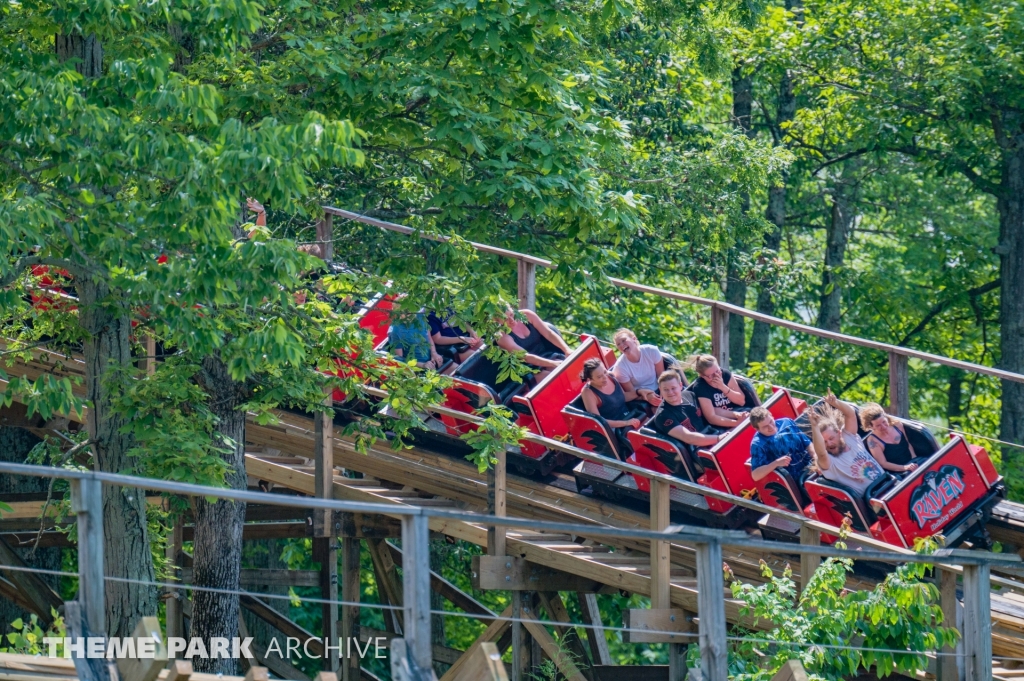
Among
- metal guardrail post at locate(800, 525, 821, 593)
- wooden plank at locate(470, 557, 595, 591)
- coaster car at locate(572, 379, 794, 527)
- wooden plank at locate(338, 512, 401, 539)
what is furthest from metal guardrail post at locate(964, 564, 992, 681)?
wooden plank at locate(338, 512, 401, 539)

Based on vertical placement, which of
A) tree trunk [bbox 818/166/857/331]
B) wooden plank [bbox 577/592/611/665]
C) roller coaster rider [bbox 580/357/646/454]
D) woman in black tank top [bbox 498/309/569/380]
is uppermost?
tree trunk [bbox 818/166/857/331]

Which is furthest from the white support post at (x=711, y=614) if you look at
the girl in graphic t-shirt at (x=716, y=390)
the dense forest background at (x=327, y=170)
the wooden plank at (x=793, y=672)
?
the girl in graphic t-shirt at (x=716, y=390)

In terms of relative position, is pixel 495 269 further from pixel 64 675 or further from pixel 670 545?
pixel 64 675

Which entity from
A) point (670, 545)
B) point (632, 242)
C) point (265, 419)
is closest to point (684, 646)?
point (670, 545)

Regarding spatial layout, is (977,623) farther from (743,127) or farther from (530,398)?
(743,127)

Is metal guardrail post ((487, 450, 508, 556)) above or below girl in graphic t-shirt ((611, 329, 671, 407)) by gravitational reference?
below

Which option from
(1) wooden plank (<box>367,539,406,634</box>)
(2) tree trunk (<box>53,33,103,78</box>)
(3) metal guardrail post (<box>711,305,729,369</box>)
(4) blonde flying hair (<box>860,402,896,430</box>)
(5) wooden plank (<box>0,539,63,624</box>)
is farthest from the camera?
(5) wooden plank (<box>0,539,63,624</box>)

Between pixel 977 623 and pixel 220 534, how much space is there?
16.6 ft

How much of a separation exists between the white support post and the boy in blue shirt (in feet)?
11.9

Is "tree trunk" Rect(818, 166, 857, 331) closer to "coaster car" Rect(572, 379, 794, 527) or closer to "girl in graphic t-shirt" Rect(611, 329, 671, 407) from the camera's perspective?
"girl in graphic t-shirt" Rect(611, 329, 671, 407)

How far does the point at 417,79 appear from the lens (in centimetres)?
909

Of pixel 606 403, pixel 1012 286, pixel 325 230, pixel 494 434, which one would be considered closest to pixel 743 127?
pixel 1012 286

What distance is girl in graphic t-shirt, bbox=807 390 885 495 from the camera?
9.05 m

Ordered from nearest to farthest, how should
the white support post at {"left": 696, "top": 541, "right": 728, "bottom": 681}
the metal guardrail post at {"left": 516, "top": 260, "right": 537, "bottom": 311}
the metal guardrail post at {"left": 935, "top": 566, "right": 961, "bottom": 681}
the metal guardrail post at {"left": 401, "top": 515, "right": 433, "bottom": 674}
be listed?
the metal guardrail post at {"left": 401, "top": 515, "right": 433, "bottom": 674}
the white support post at {"left": 696, "top": 541, "right": 728, "bottom": 681}
the metal guardrail post at {"left": 935, "top": 566, "right": 961, "bottom": 681}
the metal guardrail post at {"left": 516, "top": 260, "right": 537, "bottom": 311}
